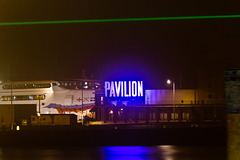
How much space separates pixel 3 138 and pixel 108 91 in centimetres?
3411

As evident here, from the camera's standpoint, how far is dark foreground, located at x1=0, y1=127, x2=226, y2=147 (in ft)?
66.7

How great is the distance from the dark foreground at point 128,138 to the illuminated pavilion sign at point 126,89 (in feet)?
111

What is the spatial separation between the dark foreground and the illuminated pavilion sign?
33.7 m

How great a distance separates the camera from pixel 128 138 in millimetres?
20844

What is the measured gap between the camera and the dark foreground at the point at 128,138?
20.3 m

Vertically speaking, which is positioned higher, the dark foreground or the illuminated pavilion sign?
the illuminated pavilion sign

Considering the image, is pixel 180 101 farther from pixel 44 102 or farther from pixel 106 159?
pixel 106 159

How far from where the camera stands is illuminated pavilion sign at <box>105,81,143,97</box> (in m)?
55.4

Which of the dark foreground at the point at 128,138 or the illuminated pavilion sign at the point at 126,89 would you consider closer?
the dark foreground at the point at 128,138

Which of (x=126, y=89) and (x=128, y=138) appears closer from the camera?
(x=128, y=138)

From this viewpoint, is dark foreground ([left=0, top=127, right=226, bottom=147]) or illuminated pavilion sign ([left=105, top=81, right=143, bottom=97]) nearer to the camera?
dark foreground ([left=0, top=127, right=226, bottom=147])

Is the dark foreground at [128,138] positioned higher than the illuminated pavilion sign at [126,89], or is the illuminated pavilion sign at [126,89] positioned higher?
the illuminated pavilion sign at [126,89]

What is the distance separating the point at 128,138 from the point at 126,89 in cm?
3469

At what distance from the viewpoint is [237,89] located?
27.0 feet
